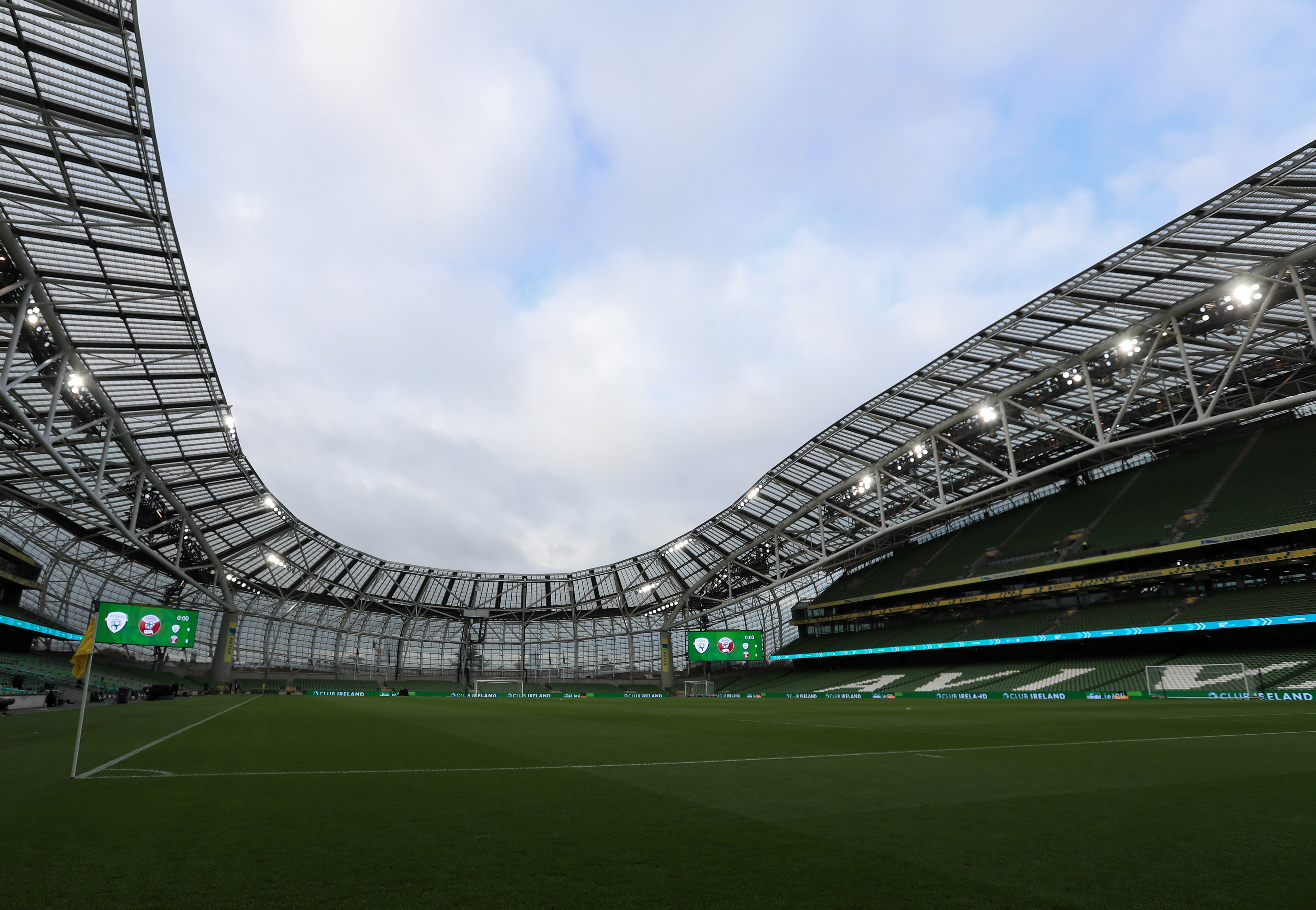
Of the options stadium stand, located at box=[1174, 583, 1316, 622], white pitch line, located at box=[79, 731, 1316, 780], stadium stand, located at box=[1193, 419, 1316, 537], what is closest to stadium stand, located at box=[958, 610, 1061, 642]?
stadium stand, located at box=[1174, 583, 1316, 622]

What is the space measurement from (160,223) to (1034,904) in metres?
29.0

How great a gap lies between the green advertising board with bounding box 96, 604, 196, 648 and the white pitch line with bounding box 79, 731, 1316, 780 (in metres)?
45.5

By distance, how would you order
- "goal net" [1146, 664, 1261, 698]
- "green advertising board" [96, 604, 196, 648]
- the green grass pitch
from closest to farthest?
the green grass pitch → "goal net" [1146, 664, 1261, 698] → "green advertising board" [96, 604, 196, 648]

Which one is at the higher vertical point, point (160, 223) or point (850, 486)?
point (160, 223)

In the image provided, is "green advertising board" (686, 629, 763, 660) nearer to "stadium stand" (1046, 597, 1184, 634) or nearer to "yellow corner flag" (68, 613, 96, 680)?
"stadium stand" (1046, 597, 1184, 634)

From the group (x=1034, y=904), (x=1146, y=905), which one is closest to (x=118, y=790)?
(x=1034, y=904)

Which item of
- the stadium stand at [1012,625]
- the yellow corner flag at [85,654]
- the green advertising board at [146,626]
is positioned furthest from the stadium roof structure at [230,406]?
the yellow corner flag at [85,654]

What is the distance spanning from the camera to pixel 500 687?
8050 centimetres

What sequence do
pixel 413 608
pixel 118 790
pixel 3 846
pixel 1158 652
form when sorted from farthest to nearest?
pixel 413 608 < pixel 1158 652 < pixel 118 790 < pixel 3 846

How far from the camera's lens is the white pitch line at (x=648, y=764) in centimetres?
820

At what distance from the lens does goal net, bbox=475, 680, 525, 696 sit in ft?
256

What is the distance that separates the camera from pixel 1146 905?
3.33 meters

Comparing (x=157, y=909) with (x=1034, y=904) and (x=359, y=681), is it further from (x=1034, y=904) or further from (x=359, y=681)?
(x=359, y=681)

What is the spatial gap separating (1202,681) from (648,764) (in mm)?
35269
